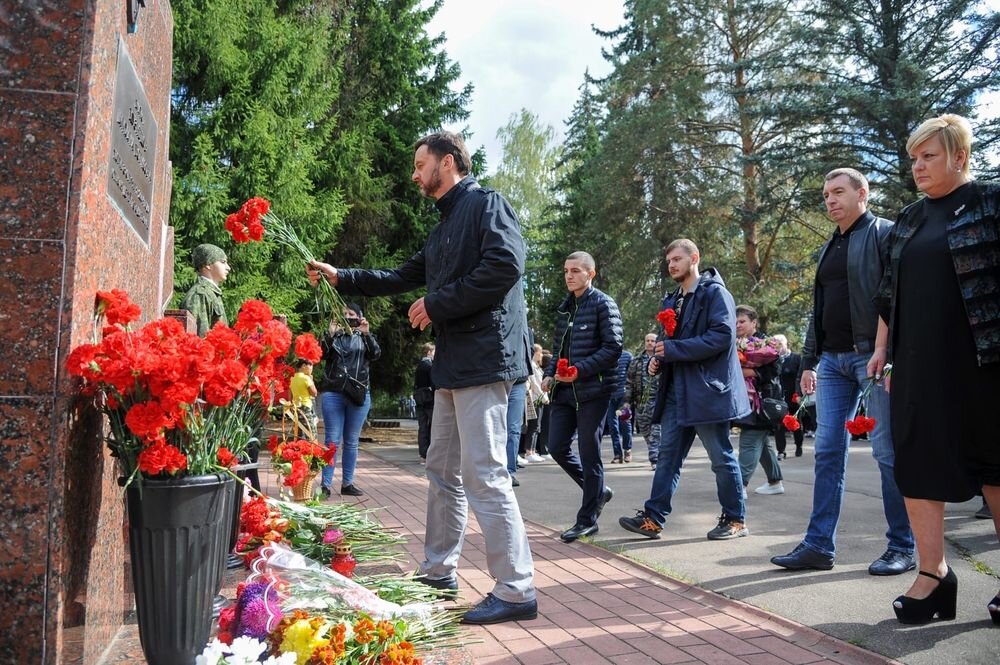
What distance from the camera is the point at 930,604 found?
3.54 m

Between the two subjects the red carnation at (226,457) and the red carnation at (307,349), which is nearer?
the red carnation at (226,457)

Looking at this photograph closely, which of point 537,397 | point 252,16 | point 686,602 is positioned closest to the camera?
point 686,602

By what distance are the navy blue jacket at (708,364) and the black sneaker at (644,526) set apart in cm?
76

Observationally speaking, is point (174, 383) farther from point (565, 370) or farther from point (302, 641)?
point (565, 370)

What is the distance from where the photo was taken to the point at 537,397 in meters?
12.9

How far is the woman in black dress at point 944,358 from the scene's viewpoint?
344cm

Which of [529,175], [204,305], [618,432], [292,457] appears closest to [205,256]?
[204,305]

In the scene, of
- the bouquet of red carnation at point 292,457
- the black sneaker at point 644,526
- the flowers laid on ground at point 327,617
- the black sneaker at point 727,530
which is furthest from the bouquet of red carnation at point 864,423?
the bouquet of red carnation at point 292,457

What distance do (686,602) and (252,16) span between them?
14191 mm

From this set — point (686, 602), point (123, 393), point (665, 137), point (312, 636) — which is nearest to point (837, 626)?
point (686, 602)

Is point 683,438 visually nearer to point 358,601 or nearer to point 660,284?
point 358,601

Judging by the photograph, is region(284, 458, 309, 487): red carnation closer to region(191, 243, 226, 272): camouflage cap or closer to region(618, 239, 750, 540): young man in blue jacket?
region(191, 243, 226, 272): camouflage cap

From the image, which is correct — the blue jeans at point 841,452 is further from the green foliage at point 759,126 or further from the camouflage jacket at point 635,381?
the green foliage at point 759,126

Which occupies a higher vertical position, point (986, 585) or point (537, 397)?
point (537, 397)
